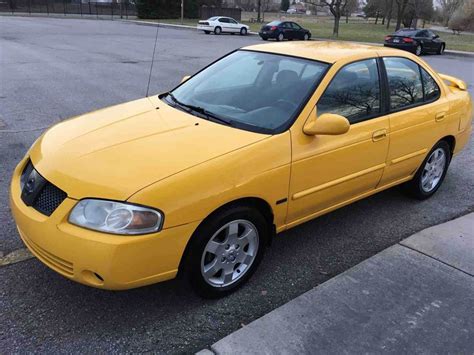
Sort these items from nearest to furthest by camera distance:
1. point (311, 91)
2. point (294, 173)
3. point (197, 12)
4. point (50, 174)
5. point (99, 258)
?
1. point (99, 258)
2. point (50, 174)
3. point (294, 173)
4. point (311, 91)
5. point (197, 12)

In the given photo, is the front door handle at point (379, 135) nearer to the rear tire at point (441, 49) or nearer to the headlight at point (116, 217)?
the headlight at point (116, 217)

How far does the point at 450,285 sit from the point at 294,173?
1.39 m

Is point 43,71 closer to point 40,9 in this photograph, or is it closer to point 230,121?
point 230,121

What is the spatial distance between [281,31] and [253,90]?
26.8 meters

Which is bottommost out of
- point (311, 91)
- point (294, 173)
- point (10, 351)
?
point (10, 351)

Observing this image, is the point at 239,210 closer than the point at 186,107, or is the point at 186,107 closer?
the point at 239,210

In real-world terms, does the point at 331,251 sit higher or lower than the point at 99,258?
lower

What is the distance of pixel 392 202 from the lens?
4707mm

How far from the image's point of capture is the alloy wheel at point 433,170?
468 cm

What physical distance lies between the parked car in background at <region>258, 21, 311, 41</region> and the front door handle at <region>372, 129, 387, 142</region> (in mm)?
26417

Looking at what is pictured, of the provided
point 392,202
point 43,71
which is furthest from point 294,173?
point 43,71

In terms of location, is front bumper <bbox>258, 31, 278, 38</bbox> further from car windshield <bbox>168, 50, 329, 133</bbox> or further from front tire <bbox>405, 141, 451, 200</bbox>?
car windshield <bbox>168, 50, 329, 133</bbox>

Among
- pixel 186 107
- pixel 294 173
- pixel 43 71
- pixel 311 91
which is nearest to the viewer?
pixel 294 173

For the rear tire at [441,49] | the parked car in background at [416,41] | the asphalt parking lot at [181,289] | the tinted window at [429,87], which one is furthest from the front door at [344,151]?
the rear tire at [441,49]
